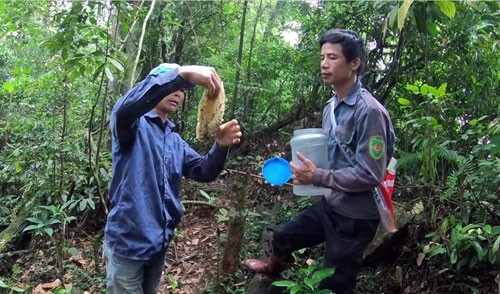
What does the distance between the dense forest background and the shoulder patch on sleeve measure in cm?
56

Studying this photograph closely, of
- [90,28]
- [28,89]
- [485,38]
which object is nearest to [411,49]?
[485,38]

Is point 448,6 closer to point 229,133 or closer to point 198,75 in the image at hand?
point 229,133

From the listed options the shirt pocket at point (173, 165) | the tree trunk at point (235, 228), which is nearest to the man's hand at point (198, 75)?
the shirt pocket at point (173, 165)

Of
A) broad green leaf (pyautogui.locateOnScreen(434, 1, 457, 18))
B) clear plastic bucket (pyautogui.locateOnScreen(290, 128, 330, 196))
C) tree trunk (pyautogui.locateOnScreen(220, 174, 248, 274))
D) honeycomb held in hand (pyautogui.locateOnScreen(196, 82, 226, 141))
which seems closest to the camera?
honeycomb held in hand (pyautogui.locateOnScreen(196, 82, 226, 141))

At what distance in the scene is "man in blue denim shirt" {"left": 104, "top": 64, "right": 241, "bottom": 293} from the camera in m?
2.19

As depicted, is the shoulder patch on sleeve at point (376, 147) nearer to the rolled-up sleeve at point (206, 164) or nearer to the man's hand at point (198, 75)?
the rolled-up sleeve at point (206, 164)

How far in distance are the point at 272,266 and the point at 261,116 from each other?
13.0ft

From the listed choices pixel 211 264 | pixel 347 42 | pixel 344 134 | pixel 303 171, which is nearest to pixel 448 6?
pixel 347 42

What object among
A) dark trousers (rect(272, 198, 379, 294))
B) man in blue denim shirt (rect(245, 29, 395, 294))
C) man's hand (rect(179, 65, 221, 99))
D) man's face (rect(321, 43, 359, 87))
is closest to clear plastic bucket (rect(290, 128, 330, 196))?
man in blue denim shirt (rect(245, 29, 395, 294))

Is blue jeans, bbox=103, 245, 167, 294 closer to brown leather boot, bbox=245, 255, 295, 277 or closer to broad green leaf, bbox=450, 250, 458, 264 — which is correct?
brown leather boot, bbox=245, 255, 295, 277

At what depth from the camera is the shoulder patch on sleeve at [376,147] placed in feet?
8.13

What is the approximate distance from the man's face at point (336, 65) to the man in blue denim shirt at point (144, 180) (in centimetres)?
63

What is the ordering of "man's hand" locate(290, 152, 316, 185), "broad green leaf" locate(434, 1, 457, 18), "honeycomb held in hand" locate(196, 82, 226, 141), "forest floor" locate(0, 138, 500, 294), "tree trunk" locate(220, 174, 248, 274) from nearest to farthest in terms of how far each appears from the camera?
"honeycomb held in hand" locate(196, 82, 226, 141), "man's hand" locate(290, 152, 316, 185), "broad green leaf" locate(434, 1, 457, 18), "forest floor" locate(0, 138, 500, 294), "tree trunk" locate(220, 174, 248, 274)

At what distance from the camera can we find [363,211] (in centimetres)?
265
